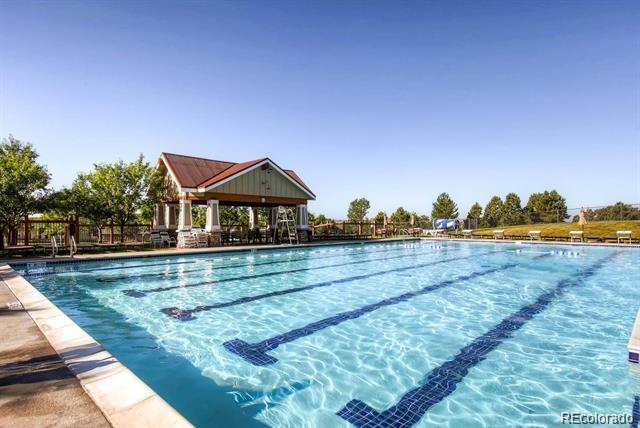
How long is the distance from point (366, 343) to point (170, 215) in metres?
19.4

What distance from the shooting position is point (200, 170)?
2105 centimetres

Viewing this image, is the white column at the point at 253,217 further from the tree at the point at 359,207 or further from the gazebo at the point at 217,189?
the tree at the point at 359,207

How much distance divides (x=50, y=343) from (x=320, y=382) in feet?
10.1

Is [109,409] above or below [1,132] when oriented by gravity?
below

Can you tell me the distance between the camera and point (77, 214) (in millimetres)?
16266

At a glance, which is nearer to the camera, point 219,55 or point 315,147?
point 219,55

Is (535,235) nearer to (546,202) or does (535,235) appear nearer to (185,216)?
(185,216)

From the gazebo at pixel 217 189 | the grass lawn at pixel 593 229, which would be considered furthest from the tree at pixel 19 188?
the grass lawn at pixel 593 229

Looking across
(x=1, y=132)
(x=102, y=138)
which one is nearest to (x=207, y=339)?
(x=102, y=138)

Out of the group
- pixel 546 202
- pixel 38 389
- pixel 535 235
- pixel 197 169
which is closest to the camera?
pixel 38 389

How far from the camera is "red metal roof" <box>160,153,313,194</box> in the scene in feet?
62.8

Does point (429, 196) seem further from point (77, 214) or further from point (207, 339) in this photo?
point (207, 339)

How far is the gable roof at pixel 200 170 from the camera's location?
19.0 meters

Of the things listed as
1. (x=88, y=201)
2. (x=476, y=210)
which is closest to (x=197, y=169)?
(x=88, y=201)
